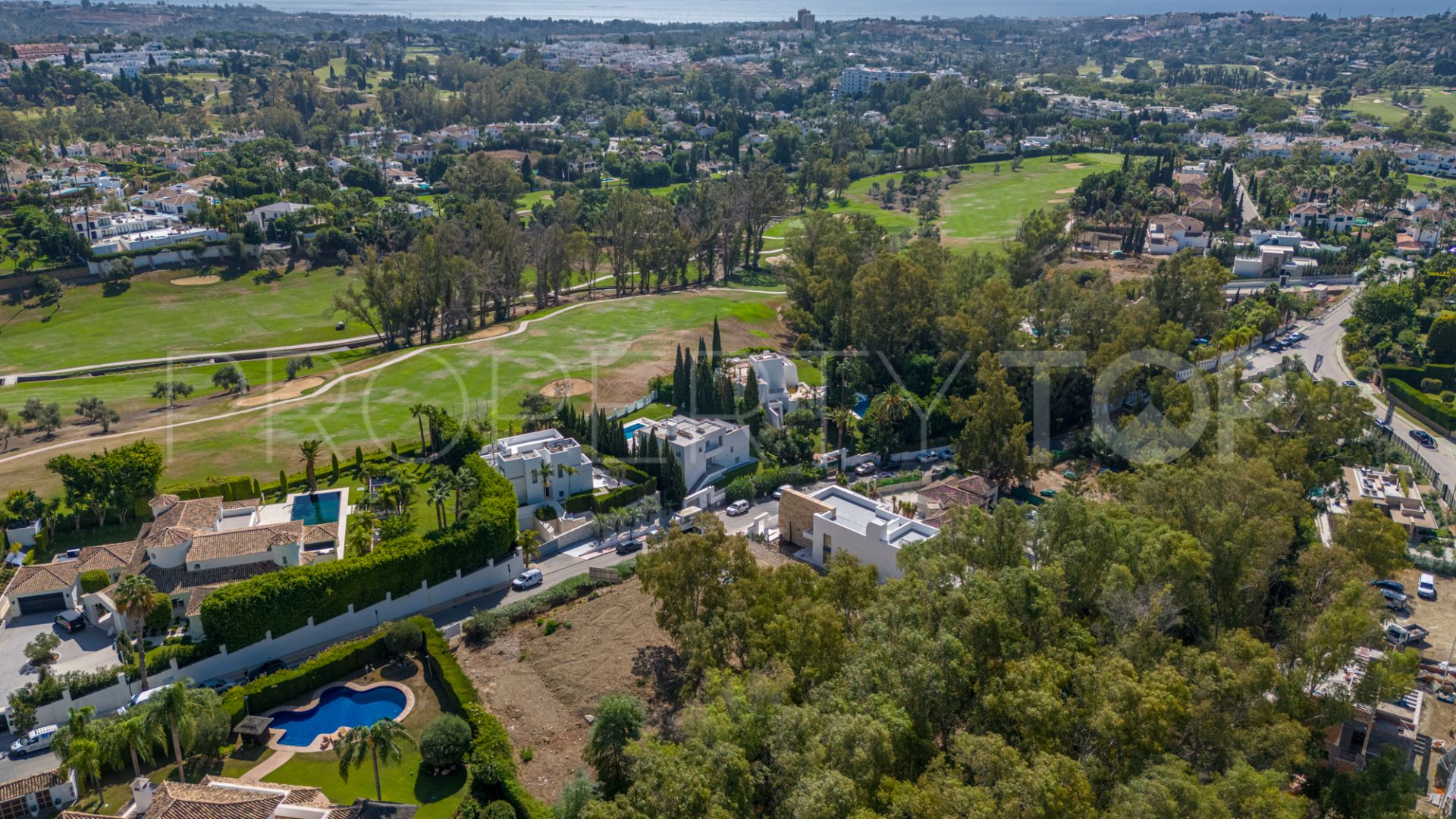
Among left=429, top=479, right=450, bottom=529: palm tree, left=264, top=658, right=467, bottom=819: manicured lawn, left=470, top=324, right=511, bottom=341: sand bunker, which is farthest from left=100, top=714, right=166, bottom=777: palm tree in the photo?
left=470, top=324, right=511, bottom=341: sand bunker

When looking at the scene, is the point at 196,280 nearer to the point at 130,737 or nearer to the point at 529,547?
the point at 529,547

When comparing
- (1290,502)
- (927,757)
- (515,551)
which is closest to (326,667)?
(515,551)

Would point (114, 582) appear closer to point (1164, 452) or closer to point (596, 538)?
point (596, 538)

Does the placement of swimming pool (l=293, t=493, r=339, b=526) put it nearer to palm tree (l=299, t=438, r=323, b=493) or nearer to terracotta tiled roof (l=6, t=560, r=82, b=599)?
palm tree (l=299, t=438, r=323, b=493)

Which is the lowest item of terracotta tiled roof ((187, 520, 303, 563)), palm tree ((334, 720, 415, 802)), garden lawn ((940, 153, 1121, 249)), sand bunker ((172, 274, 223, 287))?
palm tree ((334, 720, 415, 802))

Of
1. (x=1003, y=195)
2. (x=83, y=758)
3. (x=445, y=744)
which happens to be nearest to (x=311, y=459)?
(x=83, y=758)
